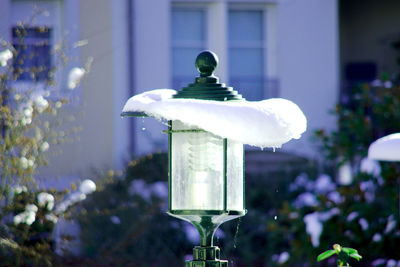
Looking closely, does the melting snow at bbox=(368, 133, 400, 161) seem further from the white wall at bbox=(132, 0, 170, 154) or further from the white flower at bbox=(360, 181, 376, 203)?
the white wall at bbox=(132, 0, 170, 154)

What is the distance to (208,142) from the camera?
3004 millimetres

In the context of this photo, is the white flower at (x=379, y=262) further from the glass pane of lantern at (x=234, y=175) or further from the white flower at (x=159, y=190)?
the glass pane of lantern at (x=234, y=175)

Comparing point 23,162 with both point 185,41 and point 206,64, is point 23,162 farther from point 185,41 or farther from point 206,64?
point 185,41

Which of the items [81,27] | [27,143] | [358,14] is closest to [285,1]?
[358,14]

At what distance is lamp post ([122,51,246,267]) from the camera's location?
2982 mm

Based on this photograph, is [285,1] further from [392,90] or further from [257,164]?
[392,90]

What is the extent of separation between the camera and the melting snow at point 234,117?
279cm

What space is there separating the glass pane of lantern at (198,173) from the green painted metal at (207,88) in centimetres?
14

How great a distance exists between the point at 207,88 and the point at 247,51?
852cm

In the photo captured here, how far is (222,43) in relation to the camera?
438 inches

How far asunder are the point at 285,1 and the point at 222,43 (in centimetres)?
123

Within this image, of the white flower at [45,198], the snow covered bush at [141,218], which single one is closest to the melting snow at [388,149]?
the white flower at [45,198]

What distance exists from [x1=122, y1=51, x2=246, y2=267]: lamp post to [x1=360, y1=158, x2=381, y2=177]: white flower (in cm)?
446

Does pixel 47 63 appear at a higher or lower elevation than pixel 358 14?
lower
